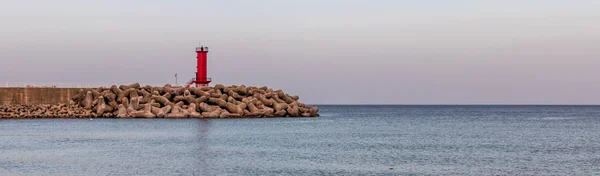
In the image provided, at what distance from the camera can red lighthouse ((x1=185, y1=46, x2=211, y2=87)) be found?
73.1 meters

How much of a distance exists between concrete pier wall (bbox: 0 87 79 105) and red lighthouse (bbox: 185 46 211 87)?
1140 centimetres

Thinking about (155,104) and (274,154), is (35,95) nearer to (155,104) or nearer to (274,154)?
(155,104)

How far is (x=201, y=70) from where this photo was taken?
7356 centimetres

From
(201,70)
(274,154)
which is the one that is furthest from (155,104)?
(274,154)

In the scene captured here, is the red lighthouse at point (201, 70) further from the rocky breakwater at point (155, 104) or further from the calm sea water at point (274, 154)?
the calm sea water at point (274, 154)

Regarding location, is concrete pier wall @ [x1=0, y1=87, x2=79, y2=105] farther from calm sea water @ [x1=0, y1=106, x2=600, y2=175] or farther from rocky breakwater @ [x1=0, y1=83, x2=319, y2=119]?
calm sea water @ [x1=0, y1=106, x2=600, y2=175]

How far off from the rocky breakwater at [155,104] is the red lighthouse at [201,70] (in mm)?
5089

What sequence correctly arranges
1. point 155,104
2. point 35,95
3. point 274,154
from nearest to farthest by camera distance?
point 274,154 < point 155,104 < point 35,95

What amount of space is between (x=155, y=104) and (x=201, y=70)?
9885 millimetres

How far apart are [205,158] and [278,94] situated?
1651 inches

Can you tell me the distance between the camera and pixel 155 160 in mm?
28344

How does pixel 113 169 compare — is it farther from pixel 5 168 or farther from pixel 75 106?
pixel 75 106

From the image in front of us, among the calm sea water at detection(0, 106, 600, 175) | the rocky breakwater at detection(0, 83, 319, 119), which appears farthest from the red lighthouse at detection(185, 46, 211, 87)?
the calm sea water at detection(0, 106, 600, 175)

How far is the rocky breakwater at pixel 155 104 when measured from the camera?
64312 millimetres
